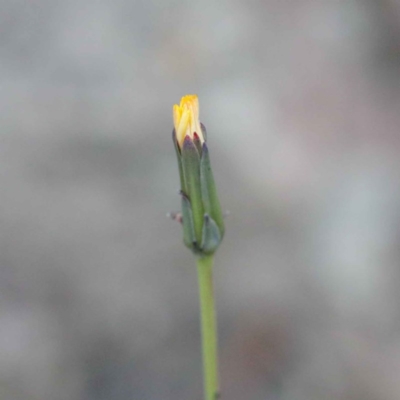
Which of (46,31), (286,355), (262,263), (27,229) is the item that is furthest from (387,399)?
(46,31)

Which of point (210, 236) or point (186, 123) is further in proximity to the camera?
point (210, 236)

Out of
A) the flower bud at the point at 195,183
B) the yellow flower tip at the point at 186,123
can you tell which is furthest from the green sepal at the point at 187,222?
the yellow flower tip at the point at 186,123

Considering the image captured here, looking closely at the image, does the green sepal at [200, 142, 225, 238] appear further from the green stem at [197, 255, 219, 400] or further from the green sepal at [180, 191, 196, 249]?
the green stem at [197, 255, 219, 400]

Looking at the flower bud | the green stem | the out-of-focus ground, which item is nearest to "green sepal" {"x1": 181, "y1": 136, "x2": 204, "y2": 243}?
the flower bud

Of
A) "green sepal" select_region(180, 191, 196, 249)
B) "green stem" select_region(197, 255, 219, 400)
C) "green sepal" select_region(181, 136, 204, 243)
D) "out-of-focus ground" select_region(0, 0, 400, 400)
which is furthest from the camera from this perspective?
"out-of-focus ground" select_region(0, 0, 400, 400)

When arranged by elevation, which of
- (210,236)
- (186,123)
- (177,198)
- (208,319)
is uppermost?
(177,198)

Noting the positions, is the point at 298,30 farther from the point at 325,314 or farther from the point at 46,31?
the point at 325,314

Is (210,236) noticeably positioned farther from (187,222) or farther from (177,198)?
(177,198)

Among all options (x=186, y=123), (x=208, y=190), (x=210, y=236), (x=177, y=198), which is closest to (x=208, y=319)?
(x=210, y=236)
